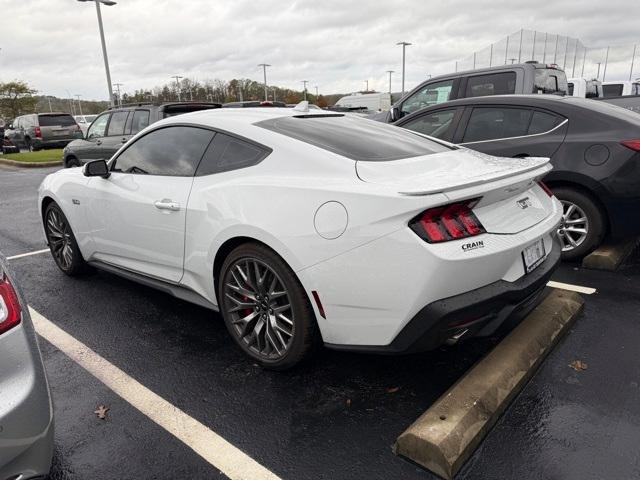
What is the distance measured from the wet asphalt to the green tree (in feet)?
171

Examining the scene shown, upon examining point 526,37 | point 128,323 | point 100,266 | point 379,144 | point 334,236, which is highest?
point 526,37

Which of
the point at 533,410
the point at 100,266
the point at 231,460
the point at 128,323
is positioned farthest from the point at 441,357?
the point at 100,266

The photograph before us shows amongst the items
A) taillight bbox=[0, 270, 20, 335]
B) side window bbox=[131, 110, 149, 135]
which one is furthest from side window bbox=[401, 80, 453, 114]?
taillight bbox=[0, 270, 20, 335]

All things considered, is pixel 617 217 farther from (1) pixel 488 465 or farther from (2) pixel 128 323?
(2) pixel 128 323

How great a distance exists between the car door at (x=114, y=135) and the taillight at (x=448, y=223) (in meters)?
8.40

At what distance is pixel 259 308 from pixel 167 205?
38.7 inches

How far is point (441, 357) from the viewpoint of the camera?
3.19m

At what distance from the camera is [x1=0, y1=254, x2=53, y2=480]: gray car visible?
1729 millimetres

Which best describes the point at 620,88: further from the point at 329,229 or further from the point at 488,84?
the point at 329,229

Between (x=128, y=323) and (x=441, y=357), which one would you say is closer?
(x=441, y=357)

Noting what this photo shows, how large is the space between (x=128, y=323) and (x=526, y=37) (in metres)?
33.1

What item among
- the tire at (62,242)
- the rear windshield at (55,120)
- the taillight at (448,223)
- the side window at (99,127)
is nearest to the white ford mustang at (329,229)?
the taillight at (448,223)

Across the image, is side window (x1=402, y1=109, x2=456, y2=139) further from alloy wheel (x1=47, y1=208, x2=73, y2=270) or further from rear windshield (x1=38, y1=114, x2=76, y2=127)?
rear windshield (x1=38, y1=114, x2=76, y2=127)

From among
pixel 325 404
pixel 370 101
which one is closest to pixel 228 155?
pixel 325 404
